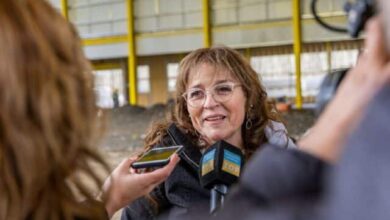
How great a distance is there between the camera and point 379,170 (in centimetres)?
36

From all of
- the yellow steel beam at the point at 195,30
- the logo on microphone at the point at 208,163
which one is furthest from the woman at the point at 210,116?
the yellow steel beam at the point at 195,30

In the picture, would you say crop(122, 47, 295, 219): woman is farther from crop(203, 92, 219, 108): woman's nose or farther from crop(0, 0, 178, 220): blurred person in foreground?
crop(0, 0, 178, 220): blurred person in foreground

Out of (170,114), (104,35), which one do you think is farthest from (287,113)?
(170,114)

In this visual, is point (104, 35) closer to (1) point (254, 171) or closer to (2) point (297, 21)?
(2) point (297, 21)

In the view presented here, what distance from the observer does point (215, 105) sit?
1780 millimetres

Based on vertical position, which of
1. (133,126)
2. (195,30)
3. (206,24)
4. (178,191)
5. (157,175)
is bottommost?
(133,126)

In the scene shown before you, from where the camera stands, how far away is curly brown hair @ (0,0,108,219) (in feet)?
2.14

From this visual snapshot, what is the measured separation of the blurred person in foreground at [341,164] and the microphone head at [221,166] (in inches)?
28.0

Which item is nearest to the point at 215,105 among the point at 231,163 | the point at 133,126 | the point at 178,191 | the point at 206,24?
the point at 178,191

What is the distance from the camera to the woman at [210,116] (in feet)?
5.64

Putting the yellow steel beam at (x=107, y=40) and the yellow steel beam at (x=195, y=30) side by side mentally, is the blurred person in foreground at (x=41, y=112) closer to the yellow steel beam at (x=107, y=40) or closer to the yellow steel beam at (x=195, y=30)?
the yellow steel beam at (x=195, y=30)

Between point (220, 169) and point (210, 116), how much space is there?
56 centimetres

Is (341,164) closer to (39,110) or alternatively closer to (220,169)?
(39,110)

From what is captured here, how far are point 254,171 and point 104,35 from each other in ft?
47.6
